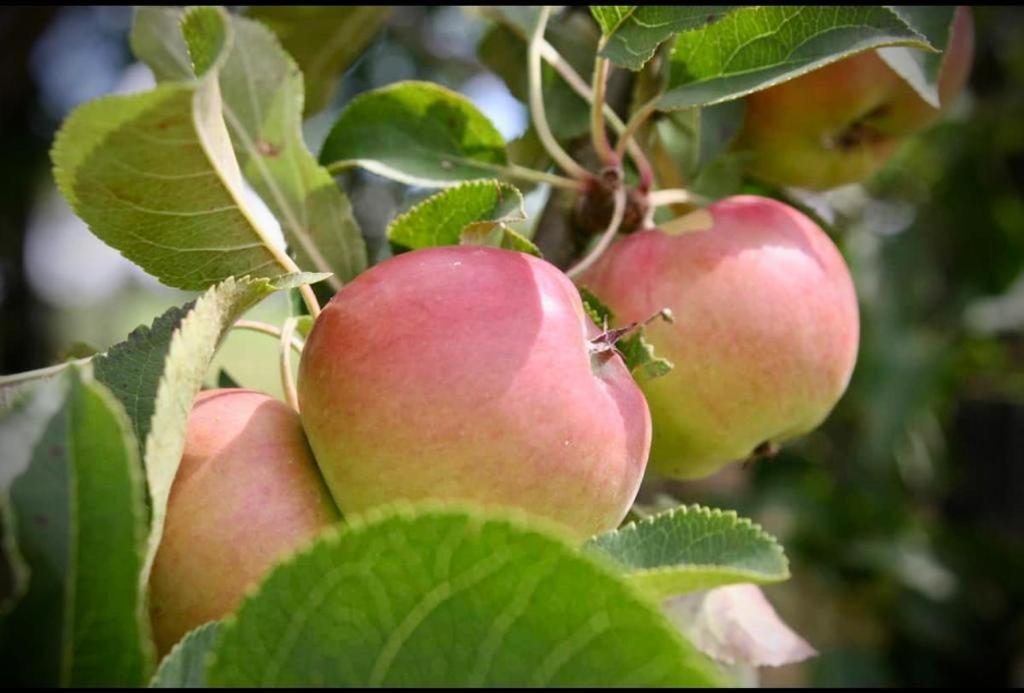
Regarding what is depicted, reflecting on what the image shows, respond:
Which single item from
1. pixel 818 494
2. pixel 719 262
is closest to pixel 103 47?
pixel 818 494

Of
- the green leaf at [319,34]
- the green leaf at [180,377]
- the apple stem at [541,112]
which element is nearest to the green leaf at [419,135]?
the apple stem at [541,112]

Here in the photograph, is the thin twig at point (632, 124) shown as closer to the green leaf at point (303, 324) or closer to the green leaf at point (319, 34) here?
the green leaf at point (303, 324)

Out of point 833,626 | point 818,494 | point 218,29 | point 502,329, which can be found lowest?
point 833,626

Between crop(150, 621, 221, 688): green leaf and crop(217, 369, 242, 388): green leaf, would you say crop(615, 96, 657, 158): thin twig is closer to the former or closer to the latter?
crop(217, 369, 242, 388): green leaf

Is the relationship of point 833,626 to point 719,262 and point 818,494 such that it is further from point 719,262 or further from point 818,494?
point 719,262

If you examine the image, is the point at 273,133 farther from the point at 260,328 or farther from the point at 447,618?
the point at 447,618

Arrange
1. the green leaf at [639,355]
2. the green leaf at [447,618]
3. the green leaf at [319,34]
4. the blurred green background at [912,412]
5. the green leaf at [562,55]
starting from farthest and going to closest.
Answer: the blurred green background at [912,412]
the green leaf at [319,34]
the green leaf at [562,55]
the green leaf at [639,355]
the green leaf at [447,618]

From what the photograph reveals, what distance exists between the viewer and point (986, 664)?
6.77 ft

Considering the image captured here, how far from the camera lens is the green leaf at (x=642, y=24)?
23.5 inches

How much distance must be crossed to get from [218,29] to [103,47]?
294 cm

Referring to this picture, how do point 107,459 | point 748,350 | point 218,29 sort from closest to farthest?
point 107,459, point 218,29, point 748,350

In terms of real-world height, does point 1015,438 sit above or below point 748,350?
below

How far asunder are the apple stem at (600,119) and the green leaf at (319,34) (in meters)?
0.42

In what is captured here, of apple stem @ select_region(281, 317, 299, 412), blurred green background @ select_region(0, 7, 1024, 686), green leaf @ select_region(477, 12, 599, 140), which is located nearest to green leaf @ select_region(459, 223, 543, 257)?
apple stem @ select_region(281, 317, 299, 412)
